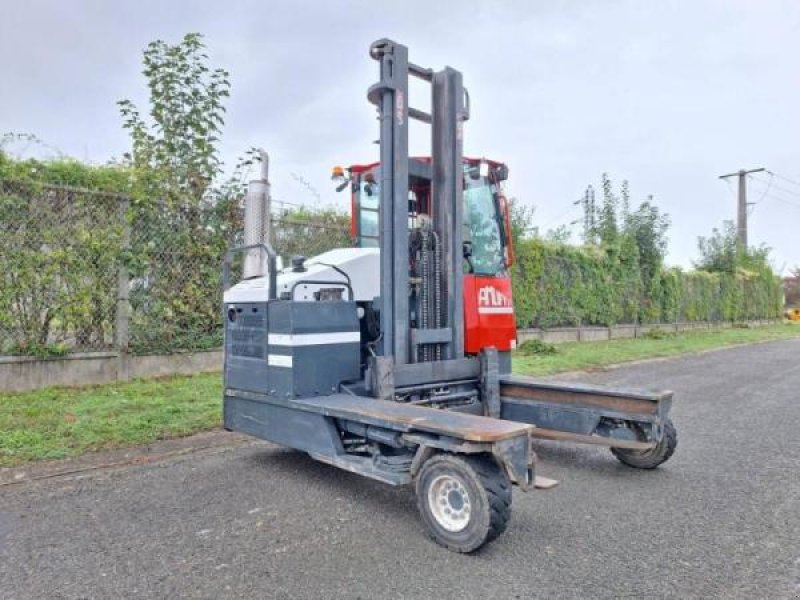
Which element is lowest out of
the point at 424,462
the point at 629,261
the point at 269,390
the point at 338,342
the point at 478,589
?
the point at 478,589

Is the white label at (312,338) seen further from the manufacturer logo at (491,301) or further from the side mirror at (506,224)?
the side mirror at (506,224)

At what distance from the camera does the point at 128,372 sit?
7.42 metres

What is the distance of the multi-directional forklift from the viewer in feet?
12.8

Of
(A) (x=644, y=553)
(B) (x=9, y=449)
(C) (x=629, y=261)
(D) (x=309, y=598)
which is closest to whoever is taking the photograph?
(D) (x=309, y=598)

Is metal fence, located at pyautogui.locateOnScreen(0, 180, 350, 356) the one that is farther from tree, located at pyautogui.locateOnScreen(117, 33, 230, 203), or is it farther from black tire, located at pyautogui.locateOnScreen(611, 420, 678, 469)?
black tire, located at pyautogui.locateOnScreen(611, 420, 678, 469)

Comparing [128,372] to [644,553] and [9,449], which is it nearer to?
[9,449]

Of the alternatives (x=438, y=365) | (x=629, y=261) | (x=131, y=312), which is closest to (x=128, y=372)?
(x=131, y=312)

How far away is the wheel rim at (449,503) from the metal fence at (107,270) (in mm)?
5548

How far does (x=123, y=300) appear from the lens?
7.37m

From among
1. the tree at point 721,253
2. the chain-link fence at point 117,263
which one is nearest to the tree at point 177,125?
the chain-link fence at point 117,263

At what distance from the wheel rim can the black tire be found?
1.89 meters

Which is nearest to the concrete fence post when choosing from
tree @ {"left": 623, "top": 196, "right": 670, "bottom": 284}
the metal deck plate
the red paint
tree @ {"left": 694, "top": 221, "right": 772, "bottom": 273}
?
the metal deck plate

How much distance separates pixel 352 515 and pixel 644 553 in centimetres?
159

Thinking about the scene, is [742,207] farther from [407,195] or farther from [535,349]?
[407,195]
